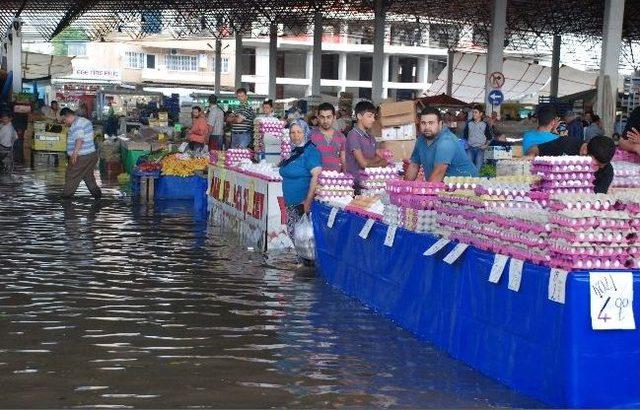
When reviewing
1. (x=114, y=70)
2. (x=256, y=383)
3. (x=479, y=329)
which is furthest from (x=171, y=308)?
(x=114, y=70)

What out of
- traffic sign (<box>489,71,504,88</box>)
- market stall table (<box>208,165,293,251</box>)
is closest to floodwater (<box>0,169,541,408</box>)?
market stall table (<box>208,165,293,251</box>)

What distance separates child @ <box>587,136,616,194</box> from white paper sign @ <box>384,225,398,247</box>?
1.50m

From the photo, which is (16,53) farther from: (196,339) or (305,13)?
(196,339)

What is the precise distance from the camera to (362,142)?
34.6ft

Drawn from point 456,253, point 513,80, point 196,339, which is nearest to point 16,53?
point 196,339

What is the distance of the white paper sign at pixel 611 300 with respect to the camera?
5.40 meters

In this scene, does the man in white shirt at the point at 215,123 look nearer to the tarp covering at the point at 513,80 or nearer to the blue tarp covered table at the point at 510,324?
the blue tarp covered table at the point at 510,324

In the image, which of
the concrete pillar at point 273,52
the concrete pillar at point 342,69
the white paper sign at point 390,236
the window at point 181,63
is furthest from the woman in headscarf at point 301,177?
the window at point 181,63

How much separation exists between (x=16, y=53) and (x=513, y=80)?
3833 cm

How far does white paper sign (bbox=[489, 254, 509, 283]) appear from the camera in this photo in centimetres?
600

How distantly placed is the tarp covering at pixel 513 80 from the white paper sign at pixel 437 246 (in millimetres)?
52136

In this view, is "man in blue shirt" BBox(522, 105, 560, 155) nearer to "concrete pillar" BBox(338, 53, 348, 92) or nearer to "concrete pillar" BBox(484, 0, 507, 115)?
"concrete pillar" BBox(484, 0, 507, 115)

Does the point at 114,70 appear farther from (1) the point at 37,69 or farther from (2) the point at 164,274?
(2) the point at 164,274

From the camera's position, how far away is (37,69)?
44.8 metres
